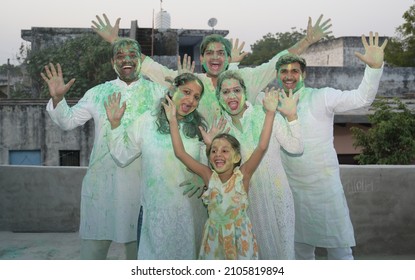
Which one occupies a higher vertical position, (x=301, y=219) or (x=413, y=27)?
(x=413, y=27)

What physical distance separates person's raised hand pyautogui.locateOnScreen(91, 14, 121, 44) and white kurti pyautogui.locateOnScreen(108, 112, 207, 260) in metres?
0.74

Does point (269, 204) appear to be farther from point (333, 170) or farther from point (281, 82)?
point (281, 82)

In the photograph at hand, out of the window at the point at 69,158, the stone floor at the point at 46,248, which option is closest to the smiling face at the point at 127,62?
the stone floor at the point at 46,248

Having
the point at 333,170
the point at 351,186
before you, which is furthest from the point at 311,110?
the point at 351,186

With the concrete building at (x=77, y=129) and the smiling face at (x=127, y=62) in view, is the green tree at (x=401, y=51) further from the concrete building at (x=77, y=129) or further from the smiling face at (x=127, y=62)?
the smiling face at (x=127, y=62)

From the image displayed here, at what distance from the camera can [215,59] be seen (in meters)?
3.32

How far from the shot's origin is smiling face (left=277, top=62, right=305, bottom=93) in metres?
3.31

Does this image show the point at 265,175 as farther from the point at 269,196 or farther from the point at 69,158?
the point at 69,158

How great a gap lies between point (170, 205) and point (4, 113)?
537 centimetres

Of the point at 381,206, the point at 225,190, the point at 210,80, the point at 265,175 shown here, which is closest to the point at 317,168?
the point at 265,175

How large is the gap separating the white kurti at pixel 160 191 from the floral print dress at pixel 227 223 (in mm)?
137

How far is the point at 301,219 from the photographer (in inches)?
136

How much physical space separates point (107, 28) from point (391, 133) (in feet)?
14.2

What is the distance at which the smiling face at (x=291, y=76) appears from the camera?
3.31 m
